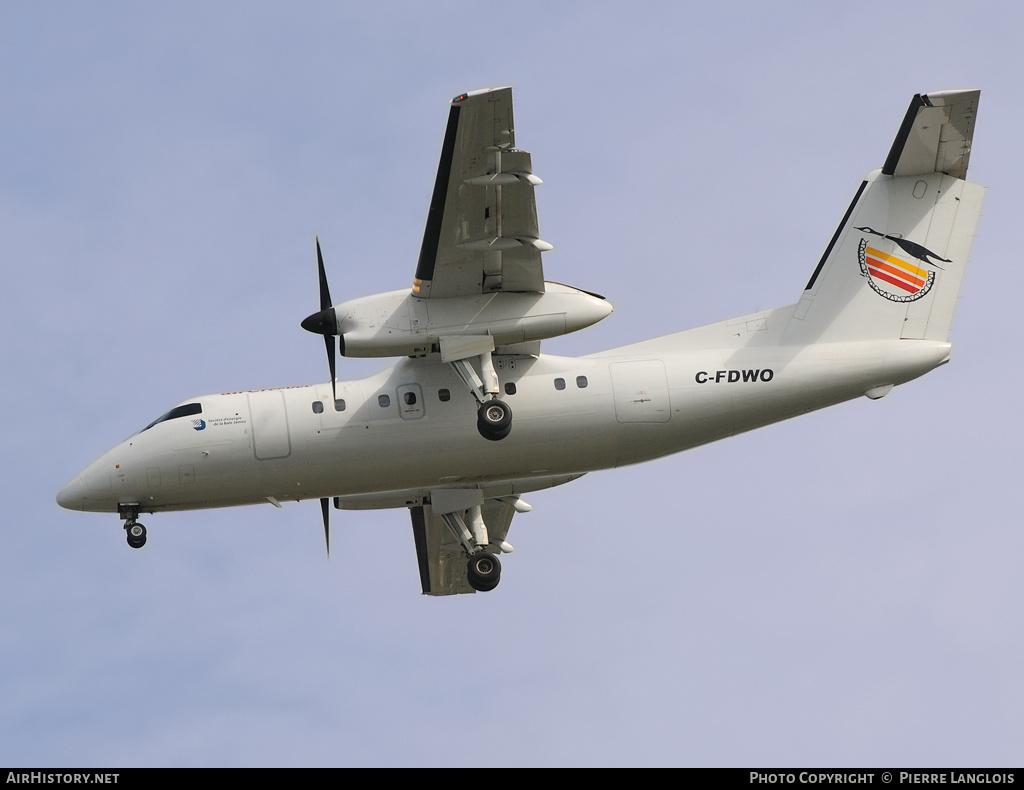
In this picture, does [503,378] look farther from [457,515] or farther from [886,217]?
[886,217]

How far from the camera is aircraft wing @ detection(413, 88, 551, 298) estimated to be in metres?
18.6

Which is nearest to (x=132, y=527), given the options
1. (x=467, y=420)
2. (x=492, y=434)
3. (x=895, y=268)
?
(x=467, y=420)

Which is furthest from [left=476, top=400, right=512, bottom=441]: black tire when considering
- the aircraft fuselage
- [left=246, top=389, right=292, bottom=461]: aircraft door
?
[left=246, top=389, right=292, bottom=461]: aircraft door

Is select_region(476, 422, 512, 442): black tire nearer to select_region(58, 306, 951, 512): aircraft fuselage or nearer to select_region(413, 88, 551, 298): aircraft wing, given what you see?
select_region(58, 306, 951, 512): aircraft fuselage

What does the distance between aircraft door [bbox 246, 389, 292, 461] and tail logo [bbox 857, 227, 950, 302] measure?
993 centimetres

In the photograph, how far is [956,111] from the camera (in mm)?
21516

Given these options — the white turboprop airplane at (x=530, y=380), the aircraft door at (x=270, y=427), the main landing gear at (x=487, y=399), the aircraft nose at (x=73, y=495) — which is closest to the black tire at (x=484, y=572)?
the white turboprop airplane at (x=530, y=380)

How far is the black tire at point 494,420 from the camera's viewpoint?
20.7 meters

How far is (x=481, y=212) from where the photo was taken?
19844 millimetres

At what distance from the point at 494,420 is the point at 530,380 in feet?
3.85

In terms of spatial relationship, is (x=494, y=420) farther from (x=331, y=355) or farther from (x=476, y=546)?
(x=476, y=546)

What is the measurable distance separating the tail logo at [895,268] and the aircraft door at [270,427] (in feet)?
32.6
